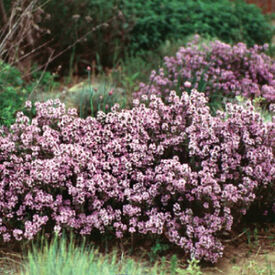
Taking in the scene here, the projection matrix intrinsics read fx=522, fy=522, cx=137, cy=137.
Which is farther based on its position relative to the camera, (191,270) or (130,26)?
(130,26)

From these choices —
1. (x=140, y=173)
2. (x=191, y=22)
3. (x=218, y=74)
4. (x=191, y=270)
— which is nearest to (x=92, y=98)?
(x=218, y=74)

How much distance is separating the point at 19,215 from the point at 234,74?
3.87 meters

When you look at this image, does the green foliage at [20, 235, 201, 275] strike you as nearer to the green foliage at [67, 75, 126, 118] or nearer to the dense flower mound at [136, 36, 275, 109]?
the green foliage at [67, 75, 126, 118]

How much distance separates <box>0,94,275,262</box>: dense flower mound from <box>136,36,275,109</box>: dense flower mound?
1.78 m

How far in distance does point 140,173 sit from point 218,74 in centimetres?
301

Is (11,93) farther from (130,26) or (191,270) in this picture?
(191,270)

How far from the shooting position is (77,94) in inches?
260

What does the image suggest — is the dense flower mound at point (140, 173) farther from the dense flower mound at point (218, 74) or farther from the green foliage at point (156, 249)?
the dense flower mound at point (218, 74)

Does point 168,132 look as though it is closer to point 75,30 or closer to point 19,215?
point 19,215

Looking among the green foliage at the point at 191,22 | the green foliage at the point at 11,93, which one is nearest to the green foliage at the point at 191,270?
the green foliage at the point at 11,93

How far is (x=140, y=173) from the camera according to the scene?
4.00m

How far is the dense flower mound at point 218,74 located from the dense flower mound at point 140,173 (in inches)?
69.9

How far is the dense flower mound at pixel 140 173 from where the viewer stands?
3865 mm

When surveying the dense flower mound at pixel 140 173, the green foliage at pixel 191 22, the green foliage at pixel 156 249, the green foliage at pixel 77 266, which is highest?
the green foliage at pixel 191 22
